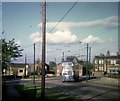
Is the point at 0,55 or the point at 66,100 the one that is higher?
the point at 0,55

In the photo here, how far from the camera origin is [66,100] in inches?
896

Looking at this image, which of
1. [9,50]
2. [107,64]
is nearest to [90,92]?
[9,50]

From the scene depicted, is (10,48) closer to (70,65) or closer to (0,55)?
(0,55)

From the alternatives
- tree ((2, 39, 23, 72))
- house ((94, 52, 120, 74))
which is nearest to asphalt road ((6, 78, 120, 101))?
tree ((2, 39, 23, 72))

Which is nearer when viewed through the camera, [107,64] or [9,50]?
[9,50]

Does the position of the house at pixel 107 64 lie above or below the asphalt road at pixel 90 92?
above

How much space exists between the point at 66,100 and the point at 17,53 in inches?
658

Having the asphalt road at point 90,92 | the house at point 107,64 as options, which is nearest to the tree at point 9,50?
the asphalt road at point 90,92

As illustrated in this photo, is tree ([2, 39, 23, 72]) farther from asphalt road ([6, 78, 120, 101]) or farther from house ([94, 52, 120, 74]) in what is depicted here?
house ([94, 52, 120, 74])

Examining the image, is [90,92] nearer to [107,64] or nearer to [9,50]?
[9,50]

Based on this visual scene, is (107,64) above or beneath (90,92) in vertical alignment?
above

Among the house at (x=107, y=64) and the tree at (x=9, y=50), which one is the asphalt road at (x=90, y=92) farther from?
the house at (x=107, y=64)

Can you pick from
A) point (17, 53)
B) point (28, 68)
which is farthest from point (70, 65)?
point (28, 68)

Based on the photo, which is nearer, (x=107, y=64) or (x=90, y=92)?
(x=90, y=92)
